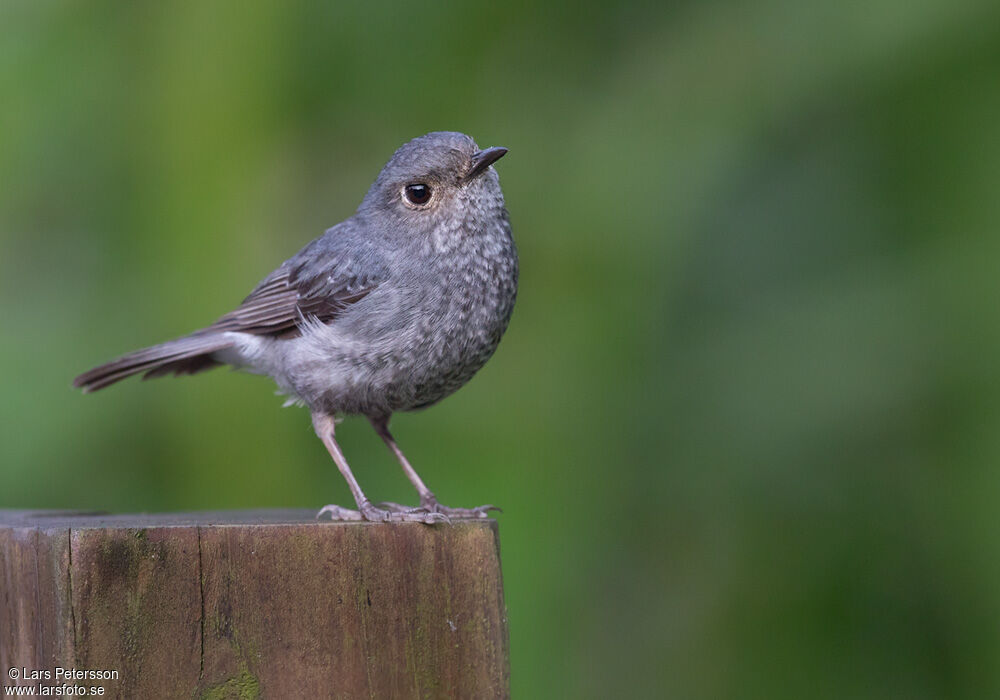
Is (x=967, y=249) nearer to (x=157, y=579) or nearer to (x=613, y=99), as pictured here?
(x=613, y=99)

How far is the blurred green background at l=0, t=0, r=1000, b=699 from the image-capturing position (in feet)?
15.4

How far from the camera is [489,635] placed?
2820 mm

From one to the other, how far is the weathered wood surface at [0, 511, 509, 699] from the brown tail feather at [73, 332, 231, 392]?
134cm

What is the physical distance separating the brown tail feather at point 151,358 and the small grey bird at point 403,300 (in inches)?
0.5

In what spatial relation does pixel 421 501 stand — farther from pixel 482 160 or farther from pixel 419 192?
pixel 482 160

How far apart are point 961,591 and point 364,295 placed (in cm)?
261

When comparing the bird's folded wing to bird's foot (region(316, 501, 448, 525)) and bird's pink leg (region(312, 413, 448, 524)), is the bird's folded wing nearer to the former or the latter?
bird's pink leg (region(312, 413, 448, 524))

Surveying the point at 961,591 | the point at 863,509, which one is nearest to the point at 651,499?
the point at 863,509

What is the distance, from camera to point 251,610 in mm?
2602

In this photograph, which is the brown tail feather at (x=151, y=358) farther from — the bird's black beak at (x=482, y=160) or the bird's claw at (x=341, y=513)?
the bird's black beak at (x=482, y=160)

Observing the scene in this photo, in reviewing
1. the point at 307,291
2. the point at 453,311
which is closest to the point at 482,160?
the point at 453,311

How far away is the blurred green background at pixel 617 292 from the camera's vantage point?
A: 15.4ft

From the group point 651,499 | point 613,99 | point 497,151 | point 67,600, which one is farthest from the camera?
point 613,99

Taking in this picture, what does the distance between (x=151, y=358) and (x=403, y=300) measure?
107cm
